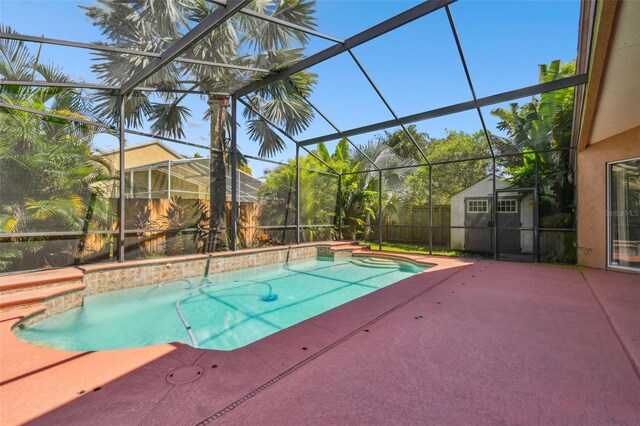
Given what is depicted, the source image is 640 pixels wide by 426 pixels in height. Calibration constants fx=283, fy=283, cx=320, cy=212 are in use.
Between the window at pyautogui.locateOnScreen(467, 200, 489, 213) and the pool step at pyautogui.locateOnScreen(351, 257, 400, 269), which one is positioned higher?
the window at pyautogui.locateOnScreen(467, 200, 489, 213)

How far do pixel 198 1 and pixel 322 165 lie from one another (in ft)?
20.4

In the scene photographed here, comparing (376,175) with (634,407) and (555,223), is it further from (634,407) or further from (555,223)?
(634,407)

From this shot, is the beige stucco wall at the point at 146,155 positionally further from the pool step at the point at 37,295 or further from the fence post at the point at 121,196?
the pool step at the point at 37,295

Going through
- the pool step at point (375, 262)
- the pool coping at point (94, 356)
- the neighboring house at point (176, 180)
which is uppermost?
the neighboring house at point (176, 180)

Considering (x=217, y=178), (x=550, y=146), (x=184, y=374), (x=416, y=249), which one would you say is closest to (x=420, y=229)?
(x=416, y=249)

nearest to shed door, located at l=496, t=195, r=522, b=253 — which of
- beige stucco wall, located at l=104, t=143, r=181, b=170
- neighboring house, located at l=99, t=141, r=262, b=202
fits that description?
neighboring house, located at l=99, t=141, r=262, b=202

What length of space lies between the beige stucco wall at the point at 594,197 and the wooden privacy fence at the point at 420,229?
166 inches

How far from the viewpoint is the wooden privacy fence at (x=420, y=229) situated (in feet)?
35.6

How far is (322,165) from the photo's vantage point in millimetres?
10852

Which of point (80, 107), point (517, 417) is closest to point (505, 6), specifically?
point (517, 417)

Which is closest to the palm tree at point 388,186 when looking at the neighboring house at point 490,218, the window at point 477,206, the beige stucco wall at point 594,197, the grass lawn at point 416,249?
the grass lawn at point 416,249

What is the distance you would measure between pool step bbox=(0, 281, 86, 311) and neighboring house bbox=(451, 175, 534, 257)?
9215mm

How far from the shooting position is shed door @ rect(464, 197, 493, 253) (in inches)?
377

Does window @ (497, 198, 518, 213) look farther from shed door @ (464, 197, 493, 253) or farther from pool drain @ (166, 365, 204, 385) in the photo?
pool drain @ (166, 365, 204, 385)
